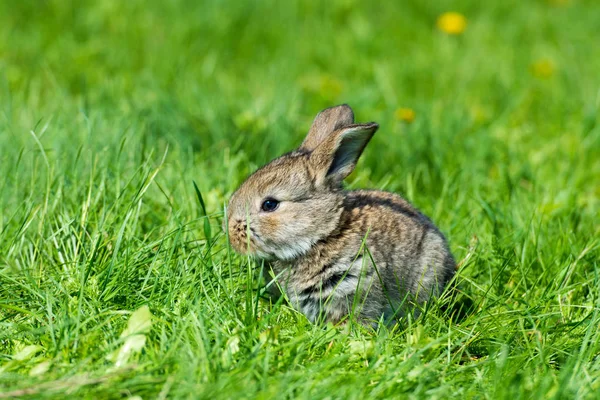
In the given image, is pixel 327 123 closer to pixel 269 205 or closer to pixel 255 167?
pixel 269 205

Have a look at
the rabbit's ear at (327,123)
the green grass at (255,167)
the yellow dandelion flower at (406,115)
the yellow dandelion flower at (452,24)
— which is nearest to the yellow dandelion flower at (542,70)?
the green grass at (255,167)

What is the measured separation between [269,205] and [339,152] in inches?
16.8

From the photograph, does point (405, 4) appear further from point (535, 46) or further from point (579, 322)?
point (579, 322)

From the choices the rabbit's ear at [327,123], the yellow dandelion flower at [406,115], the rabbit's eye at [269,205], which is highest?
the rabbit's ear at [327,123]

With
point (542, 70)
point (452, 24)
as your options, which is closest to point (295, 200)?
point (542, 70)

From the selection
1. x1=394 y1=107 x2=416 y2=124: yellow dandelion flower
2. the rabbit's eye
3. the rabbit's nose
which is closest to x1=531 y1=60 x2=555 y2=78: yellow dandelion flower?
x1=394 y1=107 x2=416 y2=124: yellow dandelion flower

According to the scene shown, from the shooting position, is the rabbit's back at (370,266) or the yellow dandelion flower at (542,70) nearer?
the rabbit's back at (370,266)

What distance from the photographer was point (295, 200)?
12.7 feet

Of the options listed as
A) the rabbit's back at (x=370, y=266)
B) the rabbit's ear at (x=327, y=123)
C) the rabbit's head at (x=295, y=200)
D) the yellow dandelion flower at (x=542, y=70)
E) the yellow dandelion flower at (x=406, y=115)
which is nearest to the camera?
the rabbit's back at (x=370, y=266)

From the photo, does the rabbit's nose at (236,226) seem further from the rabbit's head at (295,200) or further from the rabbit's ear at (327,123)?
the rabbit's ear at (327,123)

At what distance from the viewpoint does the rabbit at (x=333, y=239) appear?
367cm

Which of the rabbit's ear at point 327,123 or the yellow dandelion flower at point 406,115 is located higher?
the rabbit's ear at point 327,123

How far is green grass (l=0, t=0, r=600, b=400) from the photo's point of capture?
2.98m

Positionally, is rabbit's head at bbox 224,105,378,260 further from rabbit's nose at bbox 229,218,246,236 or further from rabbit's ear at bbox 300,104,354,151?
rabbit's ear at bbox 300,104,354,151
